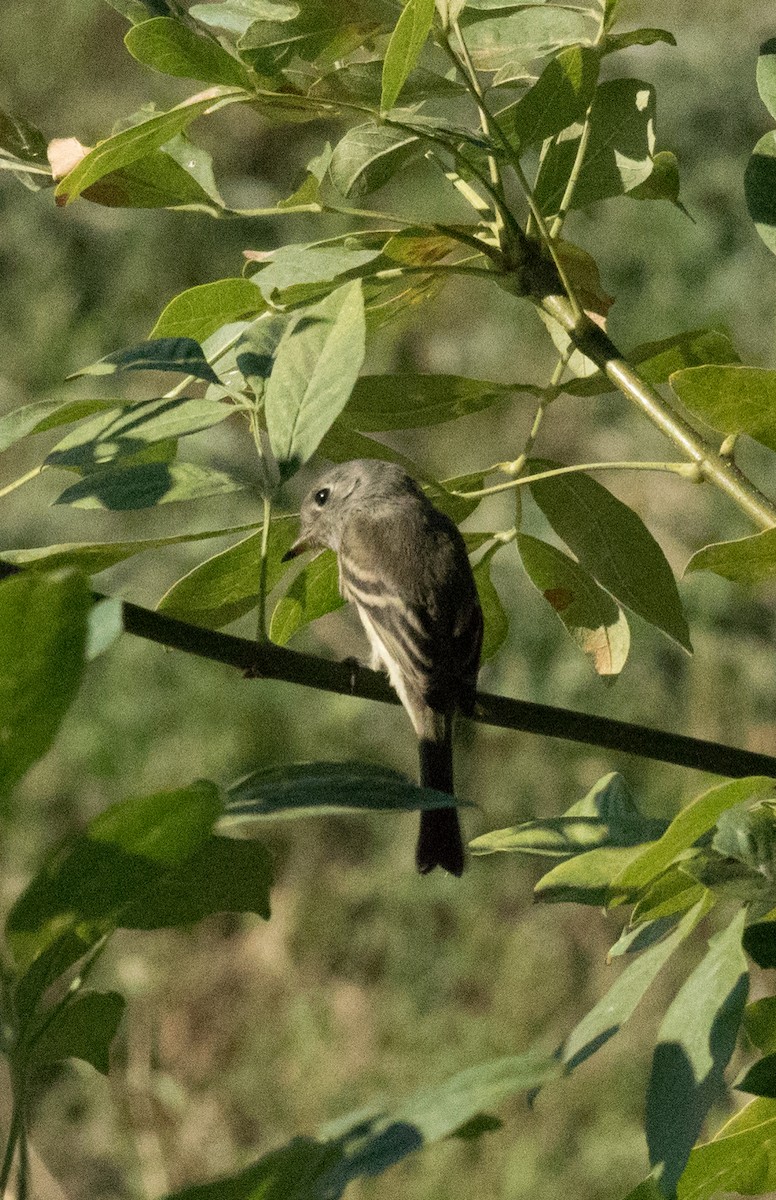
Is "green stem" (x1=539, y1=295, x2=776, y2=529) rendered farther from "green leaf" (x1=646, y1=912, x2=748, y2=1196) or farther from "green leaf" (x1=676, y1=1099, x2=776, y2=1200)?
"green leaf" (x1=676, y1=1099, x2=776, y2=1200)

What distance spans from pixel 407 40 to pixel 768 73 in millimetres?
599

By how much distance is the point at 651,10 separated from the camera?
8430mm

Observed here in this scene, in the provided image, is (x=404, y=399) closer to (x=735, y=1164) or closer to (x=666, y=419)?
(x=666, y=419)

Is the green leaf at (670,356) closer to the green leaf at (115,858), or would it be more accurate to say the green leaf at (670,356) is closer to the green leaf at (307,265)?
the green leaf at (307,265)

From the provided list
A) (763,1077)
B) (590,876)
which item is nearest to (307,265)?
(590,876)

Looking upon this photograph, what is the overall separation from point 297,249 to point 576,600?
2.23 ft

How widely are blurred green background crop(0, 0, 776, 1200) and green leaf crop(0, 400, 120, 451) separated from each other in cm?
411

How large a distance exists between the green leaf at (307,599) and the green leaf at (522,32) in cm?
74

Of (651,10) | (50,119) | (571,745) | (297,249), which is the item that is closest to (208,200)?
(297,249)

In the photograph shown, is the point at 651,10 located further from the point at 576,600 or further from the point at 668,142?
the point at 576,600

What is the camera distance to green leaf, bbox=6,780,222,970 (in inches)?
37.6

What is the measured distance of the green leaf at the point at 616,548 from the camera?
6.57 feet

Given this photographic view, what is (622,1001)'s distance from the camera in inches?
60.4

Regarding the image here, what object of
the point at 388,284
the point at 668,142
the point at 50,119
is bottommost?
the point at 668,142
